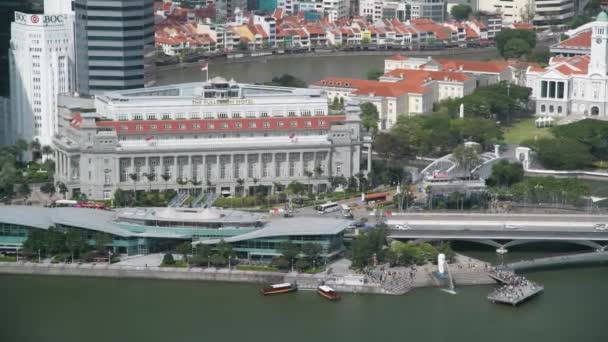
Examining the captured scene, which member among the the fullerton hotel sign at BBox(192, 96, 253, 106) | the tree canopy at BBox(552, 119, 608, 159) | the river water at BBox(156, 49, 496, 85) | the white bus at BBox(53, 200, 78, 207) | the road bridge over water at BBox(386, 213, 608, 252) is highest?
the the fullerton hotel sign at BBox(192, 96, 253, 106)

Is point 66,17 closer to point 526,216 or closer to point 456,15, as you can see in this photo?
point 526,216

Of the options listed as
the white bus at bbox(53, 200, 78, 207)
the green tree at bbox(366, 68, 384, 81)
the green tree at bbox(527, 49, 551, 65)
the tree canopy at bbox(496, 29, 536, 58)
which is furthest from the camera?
the tree canopy at bbox(496, 29, 536, 58)

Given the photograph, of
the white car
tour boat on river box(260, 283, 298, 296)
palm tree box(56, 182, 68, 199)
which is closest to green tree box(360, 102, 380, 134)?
palm tree box(56, 182, 68, 199)

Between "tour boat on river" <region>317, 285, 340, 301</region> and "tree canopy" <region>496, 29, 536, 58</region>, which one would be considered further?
"tree canopy" <region>496, 29, 536, 58</region>

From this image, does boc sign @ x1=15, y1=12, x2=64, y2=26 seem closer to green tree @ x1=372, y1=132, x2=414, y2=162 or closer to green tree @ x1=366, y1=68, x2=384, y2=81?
green tree @ x1=372, y1=132, x2=414, y2=162

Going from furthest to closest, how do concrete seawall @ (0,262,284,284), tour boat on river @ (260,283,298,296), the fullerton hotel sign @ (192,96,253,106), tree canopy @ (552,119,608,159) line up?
tree canopy @ (552,119,608,159) < the fullerton hotel sign @ (192,96,253,106) < concrete seawall @ (0,262,284,284) < tour boat on river @ (260,283,298,296)

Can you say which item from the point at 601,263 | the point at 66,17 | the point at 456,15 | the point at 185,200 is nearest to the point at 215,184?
the point at 185,200

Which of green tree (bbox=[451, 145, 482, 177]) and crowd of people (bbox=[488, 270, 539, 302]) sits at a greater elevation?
green tree (bbox=[451, 145, 482, 177])
